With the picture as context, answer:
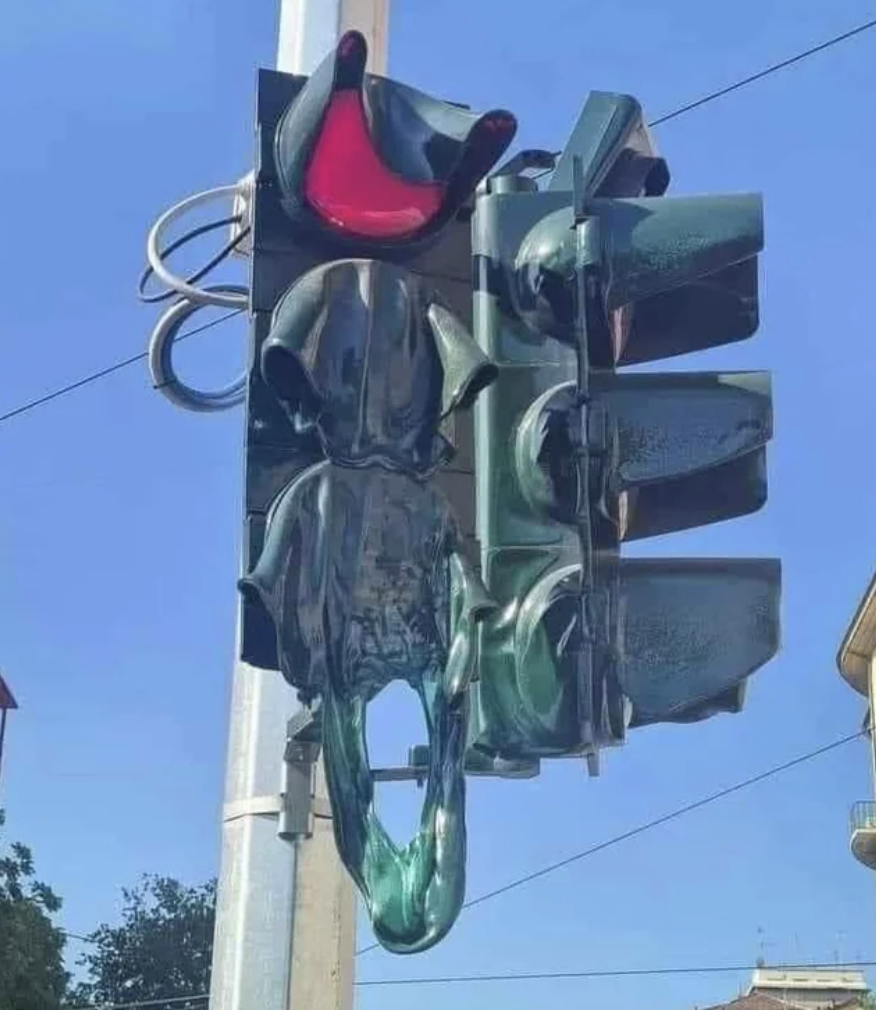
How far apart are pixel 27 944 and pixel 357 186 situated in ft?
86.8

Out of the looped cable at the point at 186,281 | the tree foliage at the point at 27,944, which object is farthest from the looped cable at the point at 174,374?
the tree foliage at the point at 27,944

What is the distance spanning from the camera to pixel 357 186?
9.70ft

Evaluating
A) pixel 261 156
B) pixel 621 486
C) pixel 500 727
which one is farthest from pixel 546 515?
pixel 261 156

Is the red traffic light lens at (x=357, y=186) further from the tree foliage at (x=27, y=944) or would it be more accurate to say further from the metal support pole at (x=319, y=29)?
the tree foliage at (x=27, y=944)

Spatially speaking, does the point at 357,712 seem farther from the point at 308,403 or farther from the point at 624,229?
the point at 624,229

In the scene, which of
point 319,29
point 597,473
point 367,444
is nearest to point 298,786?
point 367,444

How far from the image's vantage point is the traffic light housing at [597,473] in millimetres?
2834

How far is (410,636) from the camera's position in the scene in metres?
2.78

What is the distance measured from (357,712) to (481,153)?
2.91 ft

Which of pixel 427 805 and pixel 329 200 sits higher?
pixel 329 200

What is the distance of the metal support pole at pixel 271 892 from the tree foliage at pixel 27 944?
997 inches

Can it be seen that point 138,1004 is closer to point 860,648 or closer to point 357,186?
point 860,648

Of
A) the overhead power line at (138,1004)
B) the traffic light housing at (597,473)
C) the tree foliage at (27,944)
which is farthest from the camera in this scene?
the overhead power line at (138,1004)

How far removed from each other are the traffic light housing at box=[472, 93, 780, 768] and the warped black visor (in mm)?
146
